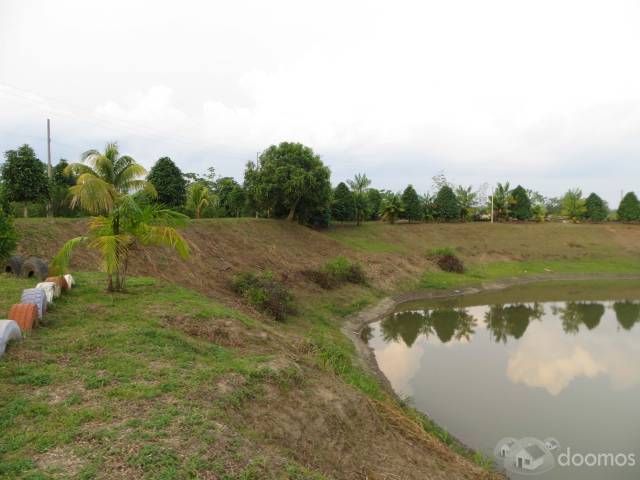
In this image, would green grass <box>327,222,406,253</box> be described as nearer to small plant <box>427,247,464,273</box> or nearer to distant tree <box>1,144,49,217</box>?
small plant <box>427,247,464,273</box>

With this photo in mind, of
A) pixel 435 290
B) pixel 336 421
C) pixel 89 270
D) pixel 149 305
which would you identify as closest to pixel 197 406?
pixel 336 421

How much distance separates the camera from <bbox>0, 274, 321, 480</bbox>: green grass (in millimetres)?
4598

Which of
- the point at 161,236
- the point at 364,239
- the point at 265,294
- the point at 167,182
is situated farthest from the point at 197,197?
the point at 161,236

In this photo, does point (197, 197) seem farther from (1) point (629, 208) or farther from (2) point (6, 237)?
(1) point (629, 208)

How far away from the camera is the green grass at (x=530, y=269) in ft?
101

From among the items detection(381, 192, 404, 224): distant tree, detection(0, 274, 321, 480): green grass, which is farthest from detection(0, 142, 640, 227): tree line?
detection(0, 274, 321, 480): green grass

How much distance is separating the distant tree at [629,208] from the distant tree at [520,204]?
34.8ft

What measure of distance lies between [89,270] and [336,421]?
1102 centimetres

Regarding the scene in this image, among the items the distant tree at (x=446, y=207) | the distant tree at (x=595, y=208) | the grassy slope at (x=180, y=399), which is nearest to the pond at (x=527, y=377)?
the grassy slope at (x=180, y=399)

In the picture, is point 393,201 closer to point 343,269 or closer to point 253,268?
point 343,269

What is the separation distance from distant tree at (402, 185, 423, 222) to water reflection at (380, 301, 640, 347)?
20625 mm

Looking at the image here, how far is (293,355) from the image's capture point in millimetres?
9617

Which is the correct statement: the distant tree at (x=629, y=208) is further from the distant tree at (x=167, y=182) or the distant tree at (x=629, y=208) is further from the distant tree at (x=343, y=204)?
the distant tree at (x=167, y=182)

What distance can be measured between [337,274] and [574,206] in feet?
135
